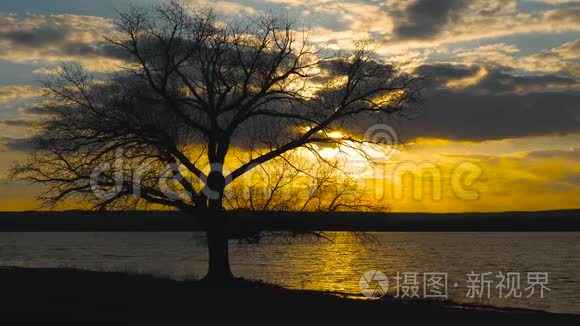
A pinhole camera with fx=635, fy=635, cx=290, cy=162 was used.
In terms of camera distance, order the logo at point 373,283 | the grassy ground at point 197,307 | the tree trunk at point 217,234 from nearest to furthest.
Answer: the grassy ground at point 197,307 → the tree trunk at point 217,234 → the logo at point 373,283

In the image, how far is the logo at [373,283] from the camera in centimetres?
3967

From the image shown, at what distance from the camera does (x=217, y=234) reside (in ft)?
92.8

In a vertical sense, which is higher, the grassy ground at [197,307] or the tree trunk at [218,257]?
the tree trunk at [218,257]

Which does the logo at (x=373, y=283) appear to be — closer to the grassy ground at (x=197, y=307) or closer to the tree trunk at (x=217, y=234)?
the tree trunk at (x=217, y=234)

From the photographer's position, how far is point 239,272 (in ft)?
165

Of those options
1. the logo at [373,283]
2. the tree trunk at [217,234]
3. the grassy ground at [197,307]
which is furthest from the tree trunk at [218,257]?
the logo at [373,283]

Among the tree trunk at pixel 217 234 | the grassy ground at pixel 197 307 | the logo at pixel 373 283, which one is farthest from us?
the logo at pixel 373 283

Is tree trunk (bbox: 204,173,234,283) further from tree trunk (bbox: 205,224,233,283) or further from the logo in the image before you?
the logo

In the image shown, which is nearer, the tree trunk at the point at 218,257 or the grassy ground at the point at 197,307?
the grassy ground at the point at 197,307

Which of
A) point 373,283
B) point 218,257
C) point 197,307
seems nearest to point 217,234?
point 218,257

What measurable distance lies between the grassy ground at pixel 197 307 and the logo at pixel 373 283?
42.3ft

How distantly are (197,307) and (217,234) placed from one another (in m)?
7.17

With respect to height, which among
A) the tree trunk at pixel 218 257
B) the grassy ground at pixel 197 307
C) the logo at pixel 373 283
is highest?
the tree trunk at pixel 218 257

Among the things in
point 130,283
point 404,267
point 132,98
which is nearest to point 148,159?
point 132,98
